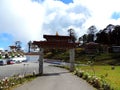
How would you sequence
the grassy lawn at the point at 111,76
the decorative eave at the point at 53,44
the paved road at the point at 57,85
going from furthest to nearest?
the decorative eave at the point at 53,44 → the grassy lawn at the point at 111,76 → the paved road at the point at 57,85

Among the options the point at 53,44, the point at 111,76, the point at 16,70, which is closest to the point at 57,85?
the point at 111,76

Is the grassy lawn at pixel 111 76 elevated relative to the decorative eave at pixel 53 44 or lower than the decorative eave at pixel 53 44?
→ lower

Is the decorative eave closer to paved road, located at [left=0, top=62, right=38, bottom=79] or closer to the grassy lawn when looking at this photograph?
the grassy lawn

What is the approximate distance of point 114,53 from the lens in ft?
404

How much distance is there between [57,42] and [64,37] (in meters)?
2.73

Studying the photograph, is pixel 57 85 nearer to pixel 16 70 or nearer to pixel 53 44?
pixel 53 44

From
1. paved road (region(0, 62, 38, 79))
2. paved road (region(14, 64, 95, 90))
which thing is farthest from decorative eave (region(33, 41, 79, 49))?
paved road (region(14, 64, 95, 90))

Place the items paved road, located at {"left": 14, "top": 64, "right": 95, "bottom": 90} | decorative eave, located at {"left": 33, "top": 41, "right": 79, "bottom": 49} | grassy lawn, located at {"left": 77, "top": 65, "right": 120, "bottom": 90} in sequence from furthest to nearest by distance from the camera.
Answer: decorative eave, located at {"left": 33, "top": 41, "right": 79, "bottom": 49}, grassy lawn, located at {"left": 77, "top": 65, "right": 120, "bottom": 90}, paved road, located at {"left": 14, "top": 64, "right": 95, "bottom": 90}

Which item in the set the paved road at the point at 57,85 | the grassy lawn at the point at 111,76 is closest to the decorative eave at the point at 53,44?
the grassy lawn at the point at 111,76

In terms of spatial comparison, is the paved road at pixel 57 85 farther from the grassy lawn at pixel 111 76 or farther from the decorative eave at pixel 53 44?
the decorative eave at pixel 53 44

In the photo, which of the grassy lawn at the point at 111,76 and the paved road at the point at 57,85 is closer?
the paved road at the point at 57,85

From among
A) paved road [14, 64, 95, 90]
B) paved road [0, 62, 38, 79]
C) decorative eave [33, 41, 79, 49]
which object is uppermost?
decorative eave [33, 41, 79, 49]

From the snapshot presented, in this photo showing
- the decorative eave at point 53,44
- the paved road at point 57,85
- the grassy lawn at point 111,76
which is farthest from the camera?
the decorative eave at point 53,44

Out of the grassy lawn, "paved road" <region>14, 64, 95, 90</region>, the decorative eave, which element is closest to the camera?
"paved road" <region>14, 64, 95, 90</region>
